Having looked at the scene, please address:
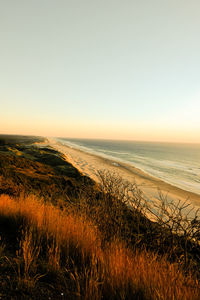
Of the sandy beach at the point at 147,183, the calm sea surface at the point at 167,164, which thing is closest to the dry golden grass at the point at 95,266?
the sandy beach at the point at 147,183

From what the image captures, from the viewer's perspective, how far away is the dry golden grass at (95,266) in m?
1.41

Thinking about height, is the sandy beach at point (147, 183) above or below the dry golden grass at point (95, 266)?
below

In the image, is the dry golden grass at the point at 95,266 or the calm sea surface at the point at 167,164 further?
the calm sea surface at the point at 167,164

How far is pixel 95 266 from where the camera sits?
1.48 m

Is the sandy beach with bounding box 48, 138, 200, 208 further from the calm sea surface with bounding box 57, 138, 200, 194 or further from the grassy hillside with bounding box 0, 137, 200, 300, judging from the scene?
the grassy hillside with bounding box 0, 137, 200, 300

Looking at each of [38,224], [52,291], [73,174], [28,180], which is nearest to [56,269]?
[52,291]

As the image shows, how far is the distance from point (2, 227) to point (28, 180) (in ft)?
15.4

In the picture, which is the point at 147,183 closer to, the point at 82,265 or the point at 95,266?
the point at 82,265

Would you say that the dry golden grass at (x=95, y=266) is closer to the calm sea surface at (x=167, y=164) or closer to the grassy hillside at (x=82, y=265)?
the grassy hillside at (x=82, y=265)

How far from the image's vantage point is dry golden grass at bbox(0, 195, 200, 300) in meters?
1.41

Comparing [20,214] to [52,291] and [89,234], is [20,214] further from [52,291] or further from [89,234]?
[52,291]

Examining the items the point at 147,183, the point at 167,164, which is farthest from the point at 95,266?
the point at 167,164

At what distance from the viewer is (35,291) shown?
139 cm

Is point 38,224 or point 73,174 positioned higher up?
point 38,224
